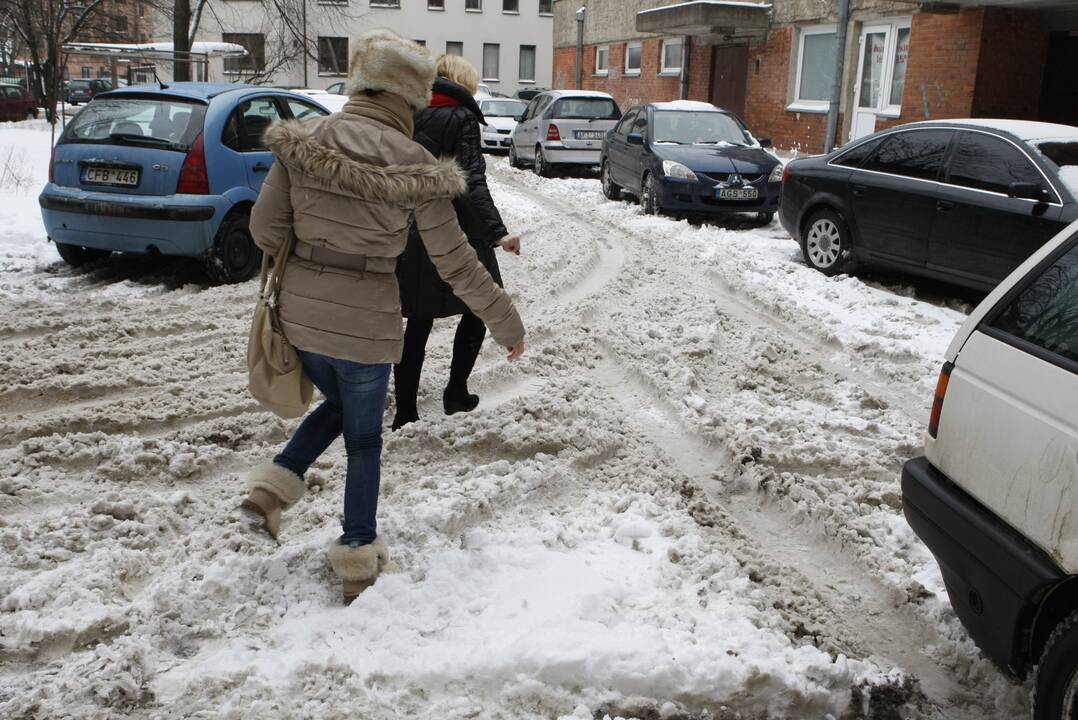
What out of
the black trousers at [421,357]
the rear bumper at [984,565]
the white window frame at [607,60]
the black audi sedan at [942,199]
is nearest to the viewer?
the rear bumper at [984,565]

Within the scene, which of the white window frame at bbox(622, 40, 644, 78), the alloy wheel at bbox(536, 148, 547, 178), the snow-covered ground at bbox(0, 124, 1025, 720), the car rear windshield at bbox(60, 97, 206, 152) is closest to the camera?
the snow-covered ground at bbox(0, 124, 1025, 720)

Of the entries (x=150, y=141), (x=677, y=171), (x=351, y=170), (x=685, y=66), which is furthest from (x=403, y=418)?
(x=685, y=66)

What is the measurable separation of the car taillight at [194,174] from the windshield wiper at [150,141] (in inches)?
4.1

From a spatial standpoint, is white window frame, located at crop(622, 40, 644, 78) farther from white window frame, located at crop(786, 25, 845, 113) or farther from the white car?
the white car

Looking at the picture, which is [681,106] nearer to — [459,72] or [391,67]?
[459,72]

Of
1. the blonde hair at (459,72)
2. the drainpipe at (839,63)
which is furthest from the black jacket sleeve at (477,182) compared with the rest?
the drainpipe at (839,63)

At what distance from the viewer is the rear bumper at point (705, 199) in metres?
12.1

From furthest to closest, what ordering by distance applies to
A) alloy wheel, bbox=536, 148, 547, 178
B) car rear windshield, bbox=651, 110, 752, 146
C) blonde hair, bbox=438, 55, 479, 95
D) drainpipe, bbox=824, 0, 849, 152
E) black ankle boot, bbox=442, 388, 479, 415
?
alloy wheel, bbox=536, 148, 547, 178, drainpipe, bbox=824, 0, 849, 152, car rear windshield, bbox=651, 110, 752, 146, black ankle boot, bbox=442, 388, 479, 415, blonde hair, bbox=438, 55, 479, 95

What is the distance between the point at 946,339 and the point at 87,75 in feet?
249

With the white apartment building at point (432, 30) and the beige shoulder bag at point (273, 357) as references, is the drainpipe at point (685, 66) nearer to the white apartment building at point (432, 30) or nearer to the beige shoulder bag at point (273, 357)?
the white apartment building at point (432, 30)

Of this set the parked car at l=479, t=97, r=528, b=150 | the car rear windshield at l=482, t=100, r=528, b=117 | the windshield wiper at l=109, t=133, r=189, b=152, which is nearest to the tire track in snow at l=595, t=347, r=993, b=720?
the windshield wiper at l=109, t=133, r=189, b=152

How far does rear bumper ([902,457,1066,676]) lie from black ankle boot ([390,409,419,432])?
2599 millimetres

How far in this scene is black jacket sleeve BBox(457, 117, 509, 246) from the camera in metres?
4.38

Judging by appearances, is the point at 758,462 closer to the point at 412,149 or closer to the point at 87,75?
the point at 412,149
